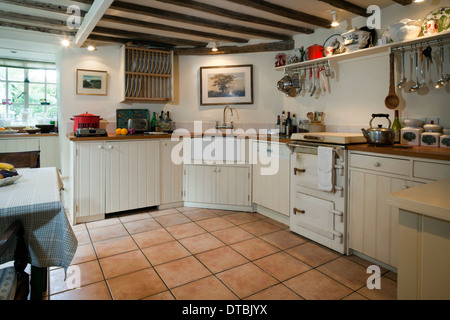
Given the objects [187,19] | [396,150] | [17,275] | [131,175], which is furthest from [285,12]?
[17,275]

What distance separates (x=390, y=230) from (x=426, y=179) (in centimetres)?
48

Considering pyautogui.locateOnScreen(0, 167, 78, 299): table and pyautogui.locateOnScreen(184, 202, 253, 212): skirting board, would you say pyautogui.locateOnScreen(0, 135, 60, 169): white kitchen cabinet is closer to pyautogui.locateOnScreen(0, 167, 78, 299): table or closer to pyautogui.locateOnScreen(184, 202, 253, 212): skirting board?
pyautogui.locateOnScreen(184, 202, 253, 212): skirting board

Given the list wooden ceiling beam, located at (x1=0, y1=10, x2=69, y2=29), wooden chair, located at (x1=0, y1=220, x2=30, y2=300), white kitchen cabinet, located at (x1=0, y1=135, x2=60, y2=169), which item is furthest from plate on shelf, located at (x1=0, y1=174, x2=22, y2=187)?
white kitchen cabinet, located at (x1=0, y1=135, x2=60, y2=169)

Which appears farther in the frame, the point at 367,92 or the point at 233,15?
the point at 233,15

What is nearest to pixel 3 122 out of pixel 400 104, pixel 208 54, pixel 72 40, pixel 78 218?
pixel 72 40

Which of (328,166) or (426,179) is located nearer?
(426,179)

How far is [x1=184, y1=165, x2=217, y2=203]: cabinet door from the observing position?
387 cm

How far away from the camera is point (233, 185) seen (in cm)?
380

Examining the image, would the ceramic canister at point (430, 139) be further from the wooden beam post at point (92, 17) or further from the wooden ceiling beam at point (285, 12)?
the wooden beam post at point (92, 17)

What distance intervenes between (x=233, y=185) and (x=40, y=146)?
3.70 m

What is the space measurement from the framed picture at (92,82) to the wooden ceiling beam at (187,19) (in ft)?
4.51

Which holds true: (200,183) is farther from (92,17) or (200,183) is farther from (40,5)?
(40,5)
